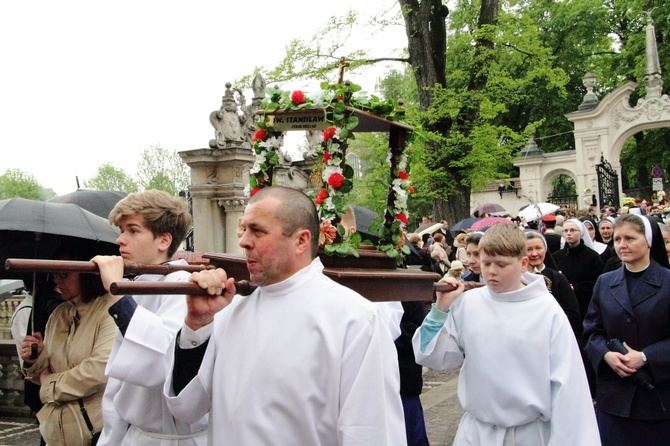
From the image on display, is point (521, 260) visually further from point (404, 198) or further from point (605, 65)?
point (605, 65)

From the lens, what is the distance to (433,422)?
8102mm

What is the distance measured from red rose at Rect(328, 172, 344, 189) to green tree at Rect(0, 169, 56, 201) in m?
84.0

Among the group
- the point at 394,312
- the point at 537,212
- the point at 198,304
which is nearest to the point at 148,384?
the point at 198,304

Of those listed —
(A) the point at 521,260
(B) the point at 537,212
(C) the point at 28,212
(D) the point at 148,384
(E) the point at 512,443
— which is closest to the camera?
(D) the point at 148,384

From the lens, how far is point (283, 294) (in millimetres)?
2732

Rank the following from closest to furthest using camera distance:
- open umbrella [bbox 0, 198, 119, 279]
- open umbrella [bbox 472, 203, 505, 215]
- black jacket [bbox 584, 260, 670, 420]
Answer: open umbrella [bbox 0, 198, 119, 279]
black jacket [bbox 584, 260, 670, 420]
open umbrella [bbox 472, 203, 505, 215]

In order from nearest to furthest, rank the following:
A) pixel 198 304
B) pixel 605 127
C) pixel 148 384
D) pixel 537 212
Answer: pixel 198 304 < pixel 148 384 < pixel 537 212 < pixel 605 127

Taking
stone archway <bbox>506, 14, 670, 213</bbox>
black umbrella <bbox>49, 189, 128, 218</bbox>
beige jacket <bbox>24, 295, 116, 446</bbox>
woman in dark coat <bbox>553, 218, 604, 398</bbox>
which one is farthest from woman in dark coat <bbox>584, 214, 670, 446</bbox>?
stone archway <bbox>506, 14, 670, 213</bbox>

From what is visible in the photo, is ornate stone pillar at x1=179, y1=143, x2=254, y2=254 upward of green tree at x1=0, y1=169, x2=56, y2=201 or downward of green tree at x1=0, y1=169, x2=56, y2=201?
downward

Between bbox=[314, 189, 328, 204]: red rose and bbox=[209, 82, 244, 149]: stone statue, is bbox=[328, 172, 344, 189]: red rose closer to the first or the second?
bbox=[314, 189, 328, 204]: red rose

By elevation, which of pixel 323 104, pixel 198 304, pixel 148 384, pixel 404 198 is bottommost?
pixel 148 384

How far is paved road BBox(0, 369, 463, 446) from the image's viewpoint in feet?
24.7

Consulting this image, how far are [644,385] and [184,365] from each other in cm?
353

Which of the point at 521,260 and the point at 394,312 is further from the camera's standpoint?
the point at 394,312
